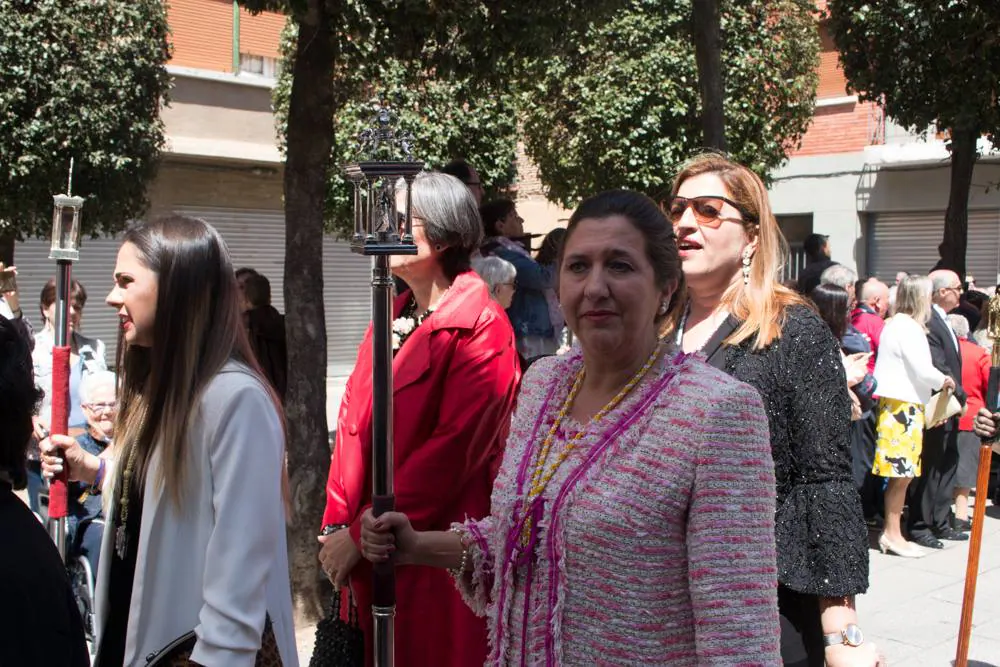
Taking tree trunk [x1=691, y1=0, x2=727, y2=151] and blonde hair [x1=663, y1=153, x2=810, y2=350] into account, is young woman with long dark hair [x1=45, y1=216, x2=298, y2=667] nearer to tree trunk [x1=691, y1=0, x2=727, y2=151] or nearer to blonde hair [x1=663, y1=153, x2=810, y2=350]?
blonde hair [x1=663, y1=153, x2=810, y2=350]

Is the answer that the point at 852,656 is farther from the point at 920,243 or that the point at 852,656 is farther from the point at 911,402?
the point at 920,243

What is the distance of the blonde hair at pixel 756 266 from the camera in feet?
9.42

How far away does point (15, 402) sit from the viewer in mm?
2197

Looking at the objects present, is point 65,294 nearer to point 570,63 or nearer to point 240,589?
point 240,589

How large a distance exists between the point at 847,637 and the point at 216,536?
1.51m

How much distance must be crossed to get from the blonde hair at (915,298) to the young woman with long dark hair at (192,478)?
7048 mm

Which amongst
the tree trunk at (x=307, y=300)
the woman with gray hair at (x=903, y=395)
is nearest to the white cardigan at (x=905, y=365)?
the woman with gray hair at (x=903, y=395)

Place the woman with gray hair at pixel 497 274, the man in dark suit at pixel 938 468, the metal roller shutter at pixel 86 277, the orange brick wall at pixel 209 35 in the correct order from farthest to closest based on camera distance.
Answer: the orange brick wall at pixel 209 35 → the metal roller shutter at pixel 86 277 → the man in dark suit at pixel 938 468 → the woman with gray hair at pixel 497 274

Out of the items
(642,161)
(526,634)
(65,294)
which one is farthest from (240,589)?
(642,161)

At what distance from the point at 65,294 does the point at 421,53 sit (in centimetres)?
357

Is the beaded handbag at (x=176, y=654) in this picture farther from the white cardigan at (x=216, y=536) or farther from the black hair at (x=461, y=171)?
the black hair at (x=461, y=171)

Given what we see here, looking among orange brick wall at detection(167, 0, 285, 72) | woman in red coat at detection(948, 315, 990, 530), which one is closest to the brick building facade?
orange brick wall at detection(167, 0, 285, 72)

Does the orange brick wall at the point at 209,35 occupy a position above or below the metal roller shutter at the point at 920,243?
above

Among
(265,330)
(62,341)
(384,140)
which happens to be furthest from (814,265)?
(384,140)
